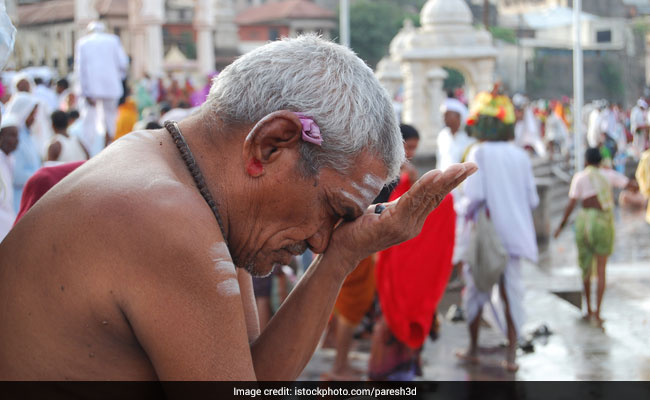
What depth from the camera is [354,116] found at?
68.4 inches

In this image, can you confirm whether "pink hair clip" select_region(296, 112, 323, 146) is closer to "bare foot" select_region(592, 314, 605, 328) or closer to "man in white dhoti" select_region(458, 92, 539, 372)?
"man in white dhoti" select_region(458, 92, 539, 372)

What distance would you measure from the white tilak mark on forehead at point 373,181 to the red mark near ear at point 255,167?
0.22 metres

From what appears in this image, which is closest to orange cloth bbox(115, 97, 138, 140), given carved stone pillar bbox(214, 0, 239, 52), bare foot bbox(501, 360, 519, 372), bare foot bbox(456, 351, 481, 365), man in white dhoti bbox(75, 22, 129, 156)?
man in white dhoti bbox(75, 22, 129, 156)

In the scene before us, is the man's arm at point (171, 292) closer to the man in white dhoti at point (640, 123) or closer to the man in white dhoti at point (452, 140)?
the man in white dhoti at point (452, 140)

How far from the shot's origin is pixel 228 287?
161 centimetres

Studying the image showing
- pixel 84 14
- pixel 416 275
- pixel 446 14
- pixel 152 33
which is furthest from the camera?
pixel 152 33

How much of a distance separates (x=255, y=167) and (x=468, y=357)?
5065mm

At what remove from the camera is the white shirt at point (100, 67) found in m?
10.1

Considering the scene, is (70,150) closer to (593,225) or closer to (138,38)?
(593,225)

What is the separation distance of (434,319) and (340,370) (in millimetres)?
954

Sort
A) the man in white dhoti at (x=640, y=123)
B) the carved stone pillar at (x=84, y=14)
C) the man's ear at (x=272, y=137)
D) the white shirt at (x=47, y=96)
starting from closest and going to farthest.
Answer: the man's ear at (x=272, y=137)
the white shirt at (x=47, y=96)
the man in white dhoti at (x=640, y=123)
the carved stone pillar at (x=84, y=14)

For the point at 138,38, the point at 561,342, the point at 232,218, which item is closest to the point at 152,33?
the point at 138,38

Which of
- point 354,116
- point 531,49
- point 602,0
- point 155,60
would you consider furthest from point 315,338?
point 602,0

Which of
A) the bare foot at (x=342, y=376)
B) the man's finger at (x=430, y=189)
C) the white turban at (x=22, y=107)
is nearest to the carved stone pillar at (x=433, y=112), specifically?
the white turban at (x=22, y=107)
